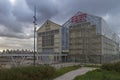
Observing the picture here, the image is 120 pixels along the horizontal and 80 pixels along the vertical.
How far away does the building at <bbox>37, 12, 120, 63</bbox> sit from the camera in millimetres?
62562

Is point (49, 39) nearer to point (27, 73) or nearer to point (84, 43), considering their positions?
point (84, 43)

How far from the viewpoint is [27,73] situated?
14.1 m

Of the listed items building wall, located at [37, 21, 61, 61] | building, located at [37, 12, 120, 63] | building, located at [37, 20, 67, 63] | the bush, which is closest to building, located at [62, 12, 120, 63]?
building, located at [37, 12, 120, 63]

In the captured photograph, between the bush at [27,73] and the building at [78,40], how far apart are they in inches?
1850

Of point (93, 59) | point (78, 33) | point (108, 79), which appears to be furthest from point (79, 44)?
point (108, 79)

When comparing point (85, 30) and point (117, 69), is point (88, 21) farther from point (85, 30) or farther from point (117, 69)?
point (117, 69)

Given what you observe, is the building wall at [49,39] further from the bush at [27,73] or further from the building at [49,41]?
the bush at [27,73]

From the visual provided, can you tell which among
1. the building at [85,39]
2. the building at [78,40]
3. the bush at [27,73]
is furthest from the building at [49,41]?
the bush at [27,73]

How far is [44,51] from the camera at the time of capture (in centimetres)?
7688

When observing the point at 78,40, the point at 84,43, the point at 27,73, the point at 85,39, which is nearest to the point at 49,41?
the point at 78,40

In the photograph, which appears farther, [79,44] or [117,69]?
[79,44]

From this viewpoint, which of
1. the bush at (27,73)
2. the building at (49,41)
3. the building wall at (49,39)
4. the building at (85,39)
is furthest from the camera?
the building wall at (49,39)

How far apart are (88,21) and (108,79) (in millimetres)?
48340

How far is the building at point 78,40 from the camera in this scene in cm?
6256
